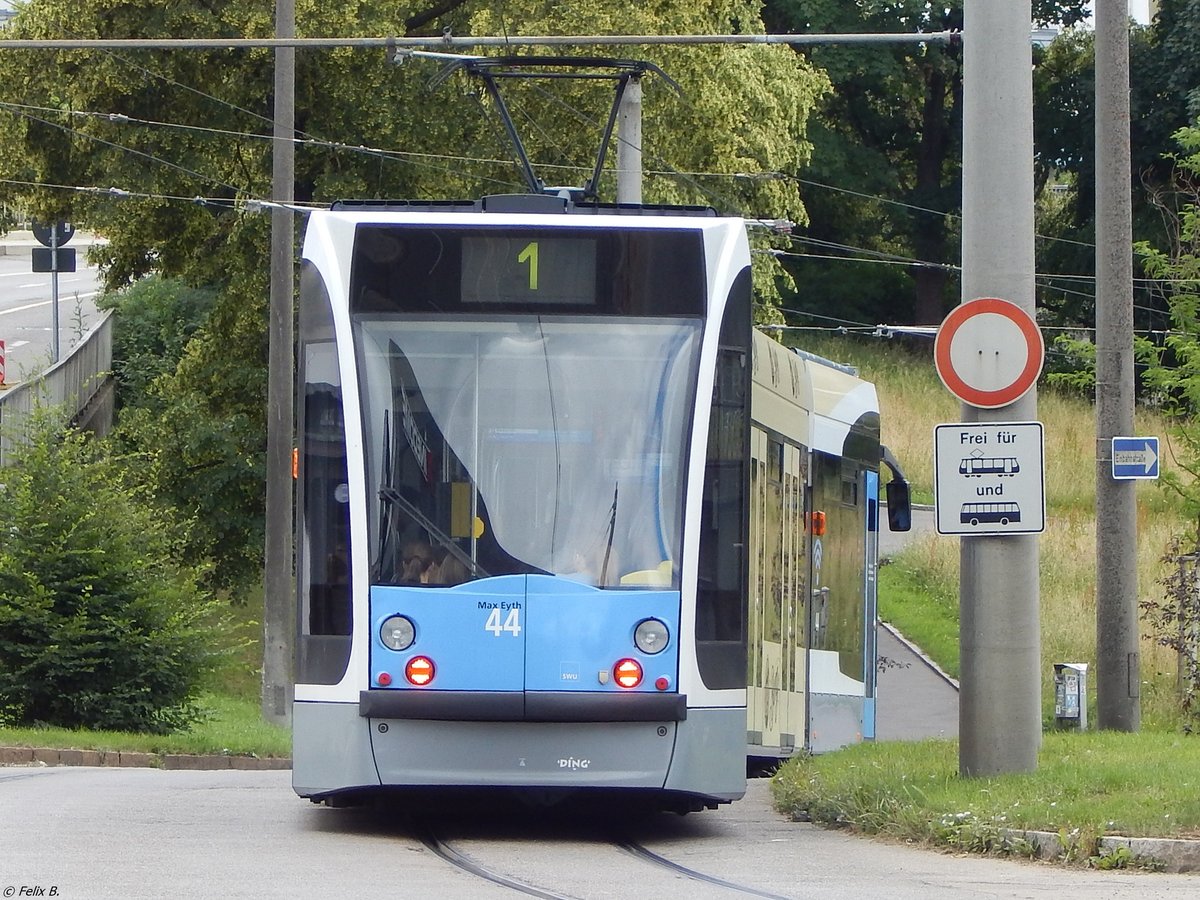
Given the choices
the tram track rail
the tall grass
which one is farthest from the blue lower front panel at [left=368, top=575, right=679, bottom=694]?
the tall grass

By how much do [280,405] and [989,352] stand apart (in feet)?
46.7

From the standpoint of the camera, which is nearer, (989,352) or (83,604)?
(989,352)

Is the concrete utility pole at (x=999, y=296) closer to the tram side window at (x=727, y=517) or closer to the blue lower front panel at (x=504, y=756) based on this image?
the tram side window at (x=727, y=517)

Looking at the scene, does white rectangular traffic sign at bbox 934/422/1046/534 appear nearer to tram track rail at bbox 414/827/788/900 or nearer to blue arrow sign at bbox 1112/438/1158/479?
tram track rail at bbox 414/827/788/900

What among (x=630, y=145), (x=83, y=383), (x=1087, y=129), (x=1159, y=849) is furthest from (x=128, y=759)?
(x=1087, y=129)

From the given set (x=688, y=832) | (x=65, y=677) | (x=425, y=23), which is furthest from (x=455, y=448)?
(x=425, y=23)

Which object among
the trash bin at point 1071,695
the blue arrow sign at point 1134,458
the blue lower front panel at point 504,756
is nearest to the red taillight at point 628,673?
the blue lower front panel at point 504,756

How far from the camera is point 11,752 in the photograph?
17.2m

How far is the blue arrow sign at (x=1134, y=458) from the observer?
17.0 metres

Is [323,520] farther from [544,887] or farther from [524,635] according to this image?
[544,887]

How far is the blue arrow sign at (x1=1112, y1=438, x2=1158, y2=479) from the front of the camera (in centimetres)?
1698

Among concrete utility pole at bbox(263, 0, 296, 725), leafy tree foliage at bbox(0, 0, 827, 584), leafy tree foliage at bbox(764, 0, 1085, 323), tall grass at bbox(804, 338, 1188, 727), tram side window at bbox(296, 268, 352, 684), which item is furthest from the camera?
leafy tree foliage at bbox(764, 0, 1085, 323)

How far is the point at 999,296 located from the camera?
1100 centimetres

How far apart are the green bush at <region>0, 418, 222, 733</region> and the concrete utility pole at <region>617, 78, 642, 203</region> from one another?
6.11 metres
